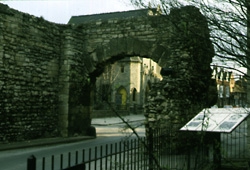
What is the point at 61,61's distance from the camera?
39.2 ft

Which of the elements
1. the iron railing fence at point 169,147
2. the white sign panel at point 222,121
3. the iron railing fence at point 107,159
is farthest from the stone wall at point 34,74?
the white sign panel at point 222,121

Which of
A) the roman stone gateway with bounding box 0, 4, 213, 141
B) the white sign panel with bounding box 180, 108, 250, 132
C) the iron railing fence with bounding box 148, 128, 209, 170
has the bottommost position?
the iron railing fence with bounding box 148, 128, 209, 170

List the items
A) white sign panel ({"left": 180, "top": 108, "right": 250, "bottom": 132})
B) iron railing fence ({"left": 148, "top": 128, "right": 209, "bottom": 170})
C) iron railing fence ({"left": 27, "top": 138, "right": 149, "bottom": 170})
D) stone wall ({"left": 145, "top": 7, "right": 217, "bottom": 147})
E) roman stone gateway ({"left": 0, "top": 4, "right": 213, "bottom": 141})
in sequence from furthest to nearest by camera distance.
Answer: roman stone gateway ({"left": 0, "top": 4, "right": 213, "bottom": 141}) → stone wall ({"left": 145, "top": 7, "right": 217, "bottom": 147}) → white sign panel ({"left": 180, "top": 108, "right": 250, "bottom": 132}) → iron railing fence ({"left": 148, "top": 128, "right": 209, "bottom": 170}) → iron railing fence ({"left": 27, "top": 138, "right": 149, "bottom": 170})

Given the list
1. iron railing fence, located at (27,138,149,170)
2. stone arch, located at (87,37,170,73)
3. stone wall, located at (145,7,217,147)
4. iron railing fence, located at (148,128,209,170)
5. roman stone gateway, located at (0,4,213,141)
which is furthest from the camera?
stone arch, located at (87,37,170,73)

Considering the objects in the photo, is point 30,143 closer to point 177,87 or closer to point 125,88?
point 177,87

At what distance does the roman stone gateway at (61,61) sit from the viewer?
970cm

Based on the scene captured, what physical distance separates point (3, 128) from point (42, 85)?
7.20 ft

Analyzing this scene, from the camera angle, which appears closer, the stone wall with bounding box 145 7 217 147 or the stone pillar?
the stone wall with bounding box 145 7 217 147

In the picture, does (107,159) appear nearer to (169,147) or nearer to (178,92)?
(169,147)

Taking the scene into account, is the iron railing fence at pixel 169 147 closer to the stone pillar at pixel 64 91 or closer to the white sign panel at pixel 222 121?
the white sign panel at pixel 222 121

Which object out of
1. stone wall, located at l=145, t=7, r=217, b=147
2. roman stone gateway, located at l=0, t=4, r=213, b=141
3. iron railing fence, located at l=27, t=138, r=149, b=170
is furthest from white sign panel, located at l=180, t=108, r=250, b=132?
roman stone gateway, located at l=0, t=4, r=213, b=141

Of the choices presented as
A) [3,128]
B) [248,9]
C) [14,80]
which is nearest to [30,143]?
[3,128]

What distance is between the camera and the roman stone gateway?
382 inches

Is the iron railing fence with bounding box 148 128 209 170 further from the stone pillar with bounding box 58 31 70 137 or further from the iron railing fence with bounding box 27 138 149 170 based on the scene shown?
the stone pillar with bounding box 58 31 70 137
